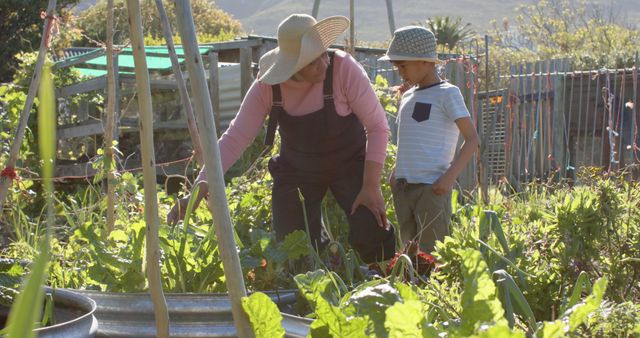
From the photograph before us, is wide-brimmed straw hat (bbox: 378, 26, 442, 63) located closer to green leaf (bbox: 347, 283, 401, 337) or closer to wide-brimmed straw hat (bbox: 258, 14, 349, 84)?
wide-brimmed straw hat (bbox: 258, 14, 349, 84)

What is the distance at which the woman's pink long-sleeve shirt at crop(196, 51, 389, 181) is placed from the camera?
3230 mm

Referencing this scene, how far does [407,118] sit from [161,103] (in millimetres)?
8074

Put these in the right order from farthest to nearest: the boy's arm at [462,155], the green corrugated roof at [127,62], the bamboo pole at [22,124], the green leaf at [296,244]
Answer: the green corrugated roof at [127,62] < the boy's arm at [462,155] < the bamboo pole at [22,124] < the green leaf at [296,244]

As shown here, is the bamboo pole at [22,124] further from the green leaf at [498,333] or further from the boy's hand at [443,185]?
the green leaf at [498,333]

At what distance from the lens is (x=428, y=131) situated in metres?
3.63

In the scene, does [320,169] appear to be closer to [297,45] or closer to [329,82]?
[329,82]

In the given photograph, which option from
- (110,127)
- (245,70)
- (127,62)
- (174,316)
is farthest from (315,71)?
(127,62)

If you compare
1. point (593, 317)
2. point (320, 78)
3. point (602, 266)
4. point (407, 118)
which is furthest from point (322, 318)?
point (407, 118)

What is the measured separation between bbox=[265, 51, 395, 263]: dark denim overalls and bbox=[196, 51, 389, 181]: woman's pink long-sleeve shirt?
3cm

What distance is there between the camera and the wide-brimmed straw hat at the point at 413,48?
3.57 m

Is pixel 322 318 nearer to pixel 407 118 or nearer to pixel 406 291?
pixel 406 291

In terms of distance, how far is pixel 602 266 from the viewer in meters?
1.87

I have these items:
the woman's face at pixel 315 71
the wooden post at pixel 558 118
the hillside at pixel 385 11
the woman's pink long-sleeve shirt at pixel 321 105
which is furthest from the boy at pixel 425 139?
the hillside at pixel 385 11

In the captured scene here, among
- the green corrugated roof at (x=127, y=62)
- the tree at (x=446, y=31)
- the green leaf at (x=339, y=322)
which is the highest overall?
the green leaf at (x=339, y=322)
